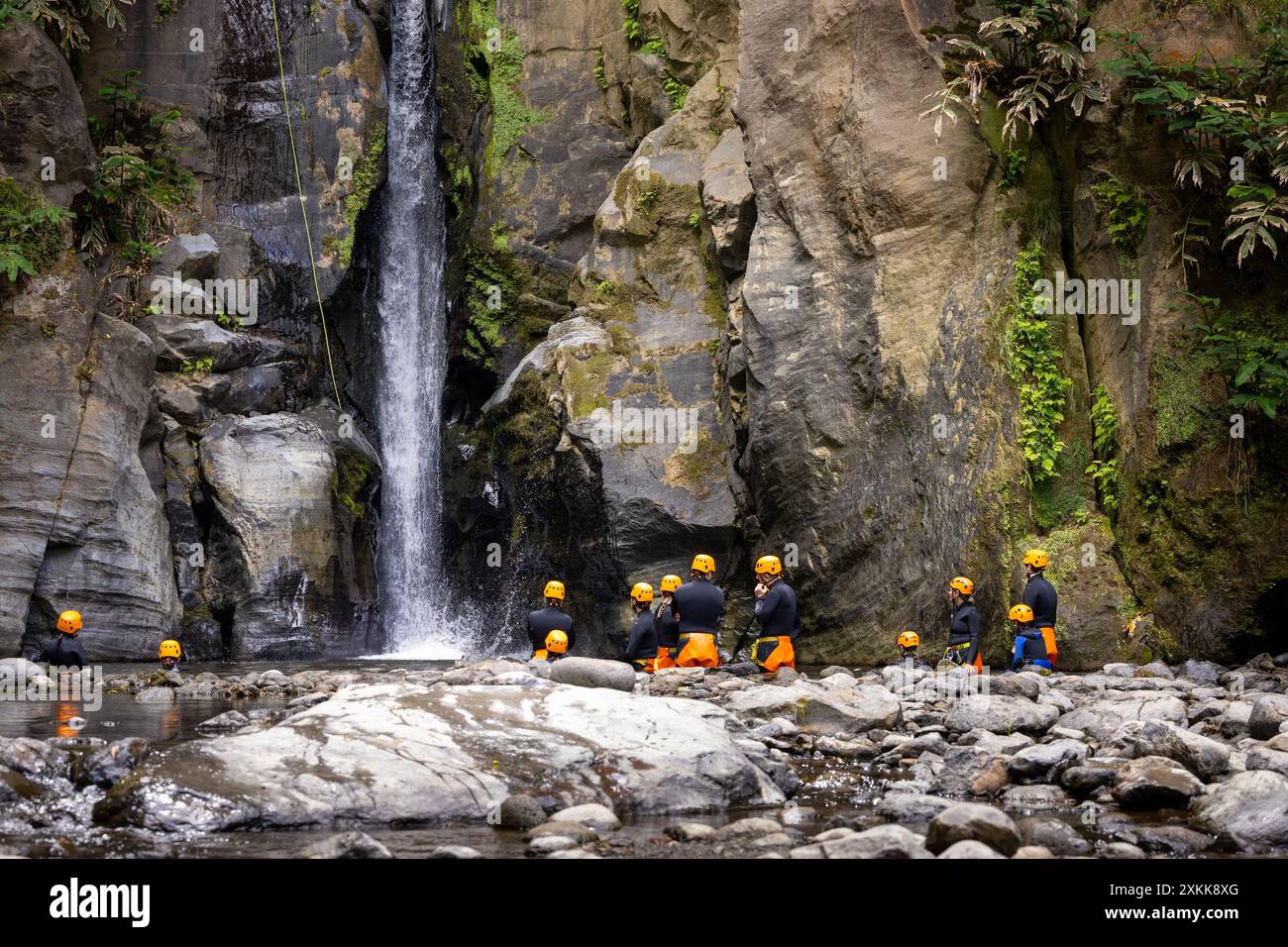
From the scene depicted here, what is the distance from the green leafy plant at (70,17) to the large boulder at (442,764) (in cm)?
1711

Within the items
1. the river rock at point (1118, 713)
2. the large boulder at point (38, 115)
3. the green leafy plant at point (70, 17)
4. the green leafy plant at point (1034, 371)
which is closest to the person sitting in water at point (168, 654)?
the large boulder at point (38, 115)

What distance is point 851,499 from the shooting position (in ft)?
51.4

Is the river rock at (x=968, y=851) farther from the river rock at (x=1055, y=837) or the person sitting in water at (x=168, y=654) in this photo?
the person sitting in water at (x=168, y=654)

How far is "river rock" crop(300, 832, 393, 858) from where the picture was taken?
192 inches

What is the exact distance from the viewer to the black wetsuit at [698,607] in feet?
46.4

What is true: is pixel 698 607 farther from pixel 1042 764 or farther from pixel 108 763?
pixel 108 763

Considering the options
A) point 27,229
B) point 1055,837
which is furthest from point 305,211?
point 1055,837

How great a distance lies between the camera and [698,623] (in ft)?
46.4

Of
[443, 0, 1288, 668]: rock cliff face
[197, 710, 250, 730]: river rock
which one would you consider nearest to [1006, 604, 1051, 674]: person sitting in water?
[443, 0, 1288, 668]: rock cliff face

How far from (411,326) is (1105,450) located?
1477cm

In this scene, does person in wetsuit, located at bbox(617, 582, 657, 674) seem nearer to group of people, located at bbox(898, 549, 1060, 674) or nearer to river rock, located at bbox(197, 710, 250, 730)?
group of people, located at bbox(898, 549, 1060, 674)
